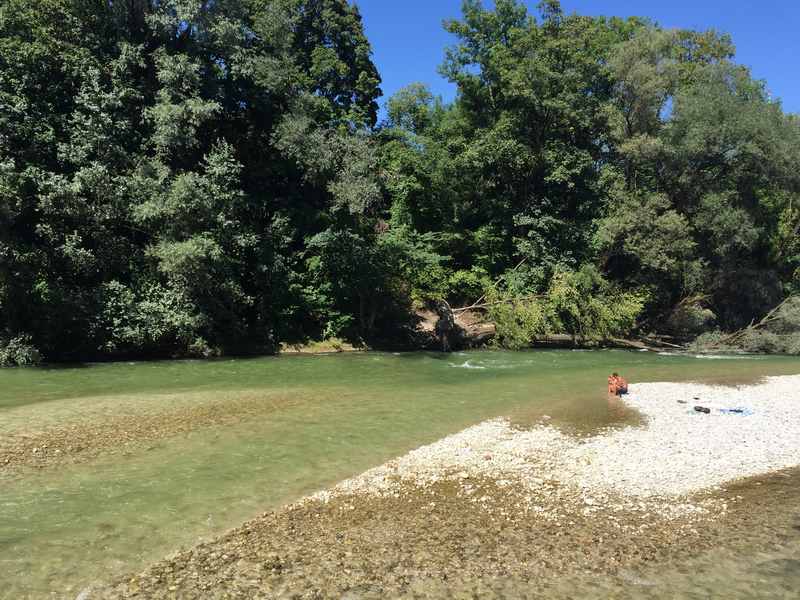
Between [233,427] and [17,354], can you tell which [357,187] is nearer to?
[17,354]

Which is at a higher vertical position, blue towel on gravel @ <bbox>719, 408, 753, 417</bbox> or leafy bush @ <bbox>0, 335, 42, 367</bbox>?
leafy bush @ <bbox>0, 335, 42, 367</bbox>

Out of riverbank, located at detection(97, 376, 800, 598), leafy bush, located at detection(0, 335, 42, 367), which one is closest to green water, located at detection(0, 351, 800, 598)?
riverbank, located at detection(97, 376, 800, 598)

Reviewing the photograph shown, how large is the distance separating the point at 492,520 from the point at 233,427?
330 inches

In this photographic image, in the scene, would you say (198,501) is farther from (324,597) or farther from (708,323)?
(708,323)

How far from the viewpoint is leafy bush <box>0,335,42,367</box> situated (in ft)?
79.9

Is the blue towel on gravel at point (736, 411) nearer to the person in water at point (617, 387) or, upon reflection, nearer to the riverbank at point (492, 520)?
the riverbank at point (492, 520)

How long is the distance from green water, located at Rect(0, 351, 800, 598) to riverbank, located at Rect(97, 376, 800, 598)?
3.04 feet

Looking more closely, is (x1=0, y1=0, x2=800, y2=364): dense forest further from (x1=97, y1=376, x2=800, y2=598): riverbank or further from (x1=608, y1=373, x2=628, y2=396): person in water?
(x1=97, y1=376, x2=800, y2=598): riverbank

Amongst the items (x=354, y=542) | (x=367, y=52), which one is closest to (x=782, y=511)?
(x=354, y=542)

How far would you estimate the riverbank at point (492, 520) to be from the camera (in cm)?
741

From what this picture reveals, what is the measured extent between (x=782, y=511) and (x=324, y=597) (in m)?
7.97

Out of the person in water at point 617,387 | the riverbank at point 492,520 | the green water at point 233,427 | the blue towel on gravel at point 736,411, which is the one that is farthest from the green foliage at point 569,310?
the riverbank at point 492,520

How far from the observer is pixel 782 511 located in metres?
9.41

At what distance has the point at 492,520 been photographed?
912cm
